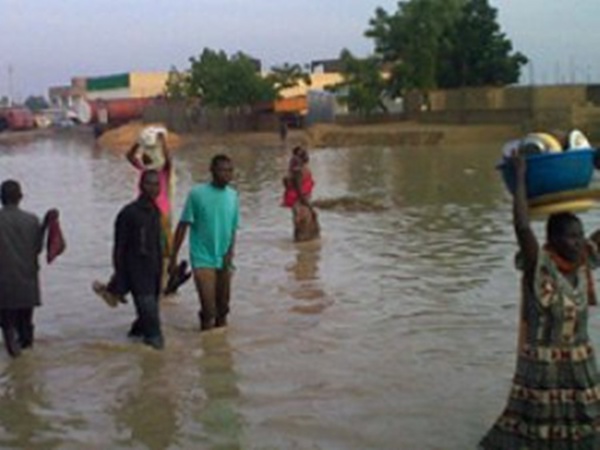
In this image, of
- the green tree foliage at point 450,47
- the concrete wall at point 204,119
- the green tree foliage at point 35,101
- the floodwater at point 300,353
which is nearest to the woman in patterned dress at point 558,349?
the floodwater at point 300,353

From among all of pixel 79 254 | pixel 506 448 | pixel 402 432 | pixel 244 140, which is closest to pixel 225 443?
pixel 402 432

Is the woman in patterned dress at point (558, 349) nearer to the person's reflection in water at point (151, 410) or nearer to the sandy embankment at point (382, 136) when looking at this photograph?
the person's reflection in water at point (151, 410)

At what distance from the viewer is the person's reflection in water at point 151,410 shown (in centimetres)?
592

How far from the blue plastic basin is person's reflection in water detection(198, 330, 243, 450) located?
2329 mm

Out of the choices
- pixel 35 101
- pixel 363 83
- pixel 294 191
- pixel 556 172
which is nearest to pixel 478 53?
pixel 363 83

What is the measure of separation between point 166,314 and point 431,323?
99.4 inches

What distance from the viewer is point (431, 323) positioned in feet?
28.9

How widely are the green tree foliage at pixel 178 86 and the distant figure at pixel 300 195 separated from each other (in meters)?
61.7

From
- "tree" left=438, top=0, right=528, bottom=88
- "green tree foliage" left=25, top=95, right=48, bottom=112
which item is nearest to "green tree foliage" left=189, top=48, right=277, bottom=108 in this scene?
"tree" left=438, top=0, right=528, bottom=88

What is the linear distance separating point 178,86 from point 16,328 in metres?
71.8

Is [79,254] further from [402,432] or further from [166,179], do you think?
[402,432]

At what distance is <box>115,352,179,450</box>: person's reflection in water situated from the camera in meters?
5.92

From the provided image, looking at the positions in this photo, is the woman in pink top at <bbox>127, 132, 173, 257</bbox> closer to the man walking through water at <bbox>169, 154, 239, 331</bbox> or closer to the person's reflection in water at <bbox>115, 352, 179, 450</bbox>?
the man walking through water at <bbox>169, 154, 239, 331</bbox>

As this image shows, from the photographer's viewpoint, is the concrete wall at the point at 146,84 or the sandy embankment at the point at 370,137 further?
the concrete wall at the point at 146,84
